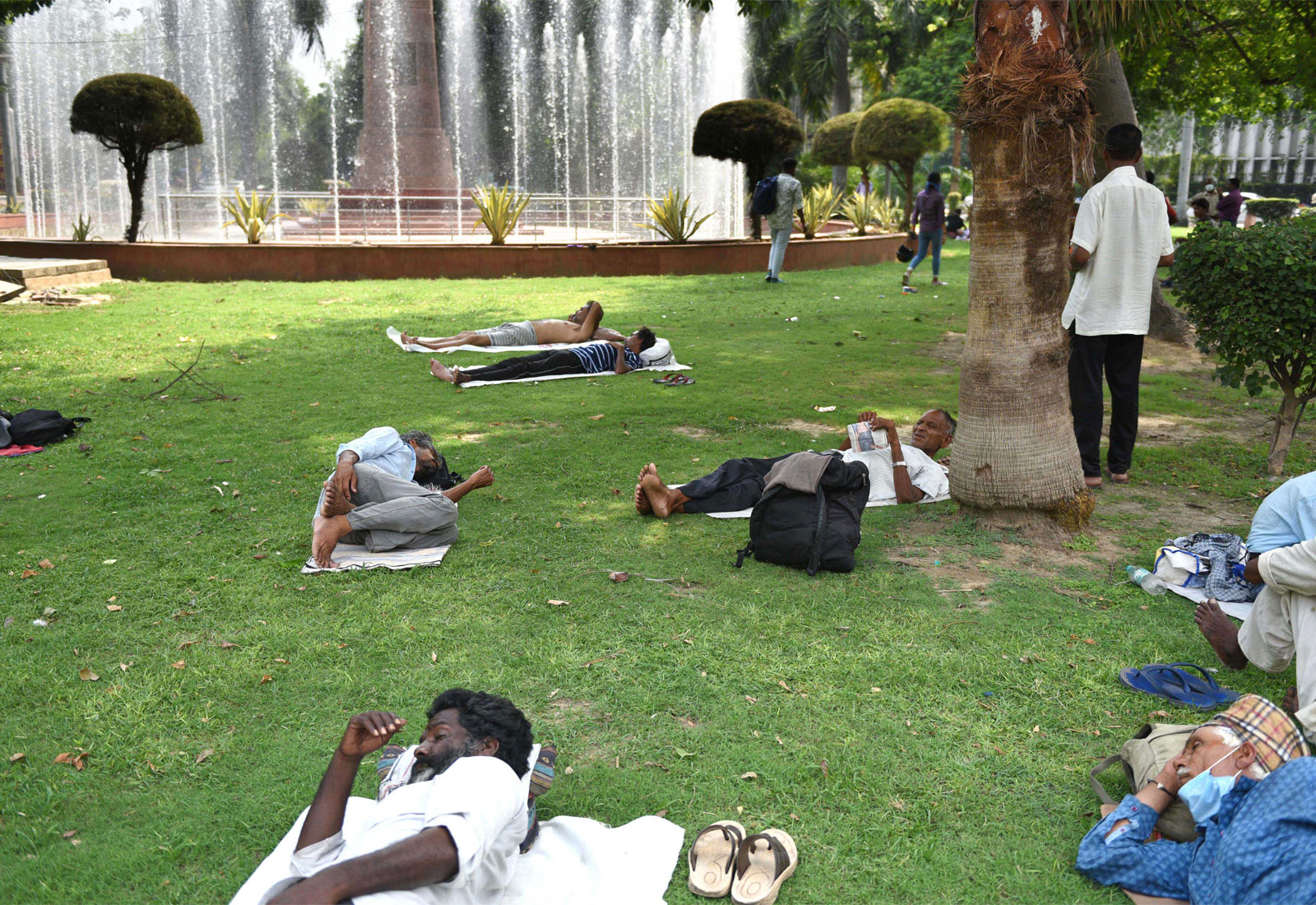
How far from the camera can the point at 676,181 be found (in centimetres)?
2386

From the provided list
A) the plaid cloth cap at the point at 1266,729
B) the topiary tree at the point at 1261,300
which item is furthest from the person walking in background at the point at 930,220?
the plaid cloth cap at the point at 1266,729

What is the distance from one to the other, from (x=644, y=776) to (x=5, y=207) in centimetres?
3139

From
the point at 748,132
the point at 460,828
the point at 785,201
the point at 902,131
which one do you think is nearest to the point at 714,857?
the point at 460,828

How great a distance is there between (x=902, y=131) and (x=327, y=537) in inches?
871

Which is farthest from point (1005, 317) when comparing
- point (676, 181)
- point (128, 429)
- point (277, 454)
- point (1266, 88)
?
point (676, 181)

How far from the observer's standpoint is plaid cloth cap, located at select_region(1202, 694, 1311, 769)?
9.71 feet

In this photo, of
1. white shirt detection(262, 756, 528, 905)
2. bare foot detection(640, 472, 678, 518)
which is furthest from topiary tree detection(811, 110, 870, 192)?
white shirt detection(262, 756, 528, 905)

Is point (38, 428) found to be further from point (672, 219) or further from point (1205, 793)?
point (672, 219)

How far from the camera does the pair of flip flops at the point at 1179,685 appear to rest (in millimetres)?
3752

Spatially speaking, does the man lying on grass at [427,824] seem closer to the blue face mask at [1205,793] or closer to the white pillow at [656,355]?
the blue face mask at [1205,793]

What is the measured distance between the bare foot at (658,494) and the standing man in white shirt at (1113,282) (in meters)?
2.32

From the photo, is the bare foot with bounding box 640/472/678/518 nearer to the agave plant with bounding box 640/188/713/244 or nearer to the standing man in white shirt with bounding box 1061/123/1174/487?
the standing man in white shirt with bounding box 1061/123/1174/487

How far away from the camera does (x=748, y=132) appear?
17.7 metres

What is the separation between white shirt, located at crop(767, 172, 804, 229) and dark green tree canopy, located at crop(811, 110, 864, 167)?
15.5 meters
